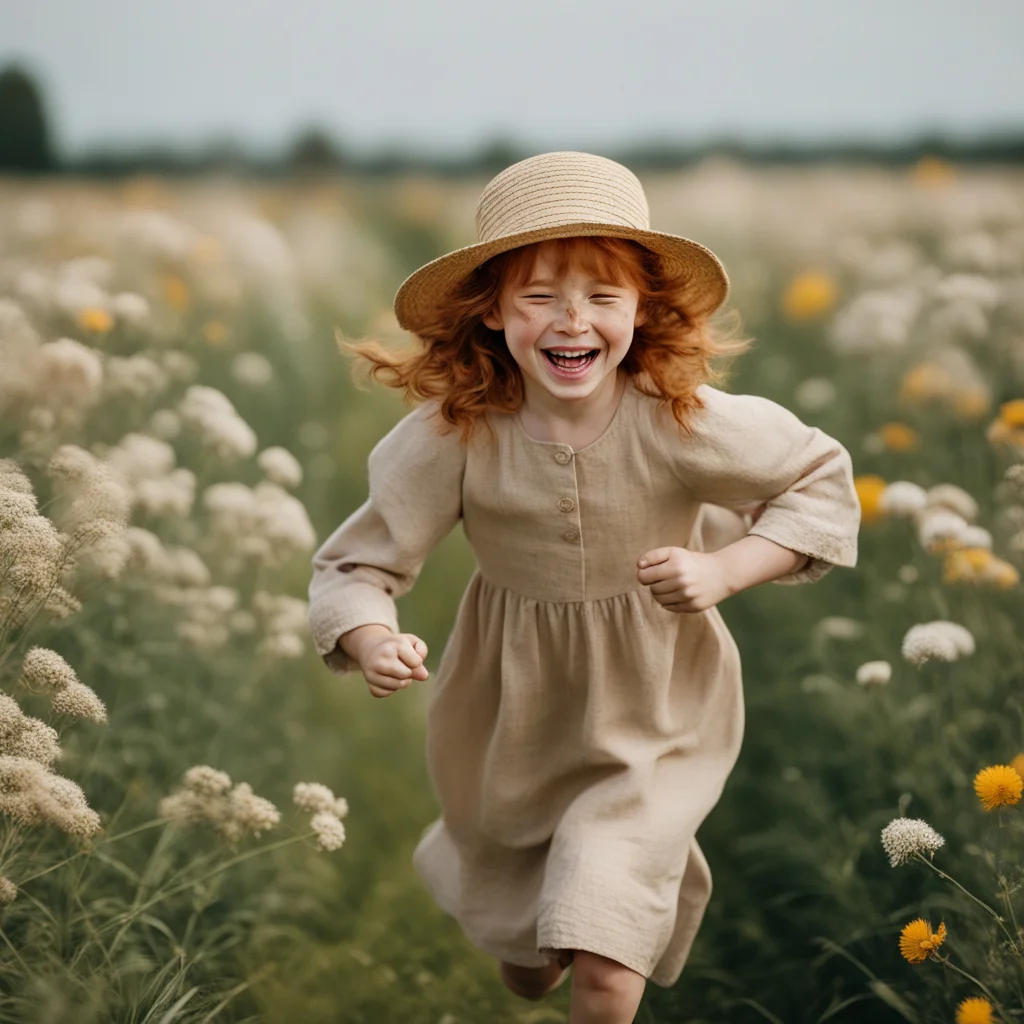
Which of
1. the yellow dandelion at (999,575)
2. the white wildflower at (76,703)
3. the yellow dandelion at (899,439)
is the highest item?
the white wildflower at (76,703)

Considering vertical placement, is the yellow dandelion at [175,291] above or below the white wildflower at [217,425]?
below

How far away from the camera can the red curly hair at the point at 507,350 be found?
2.33 meters

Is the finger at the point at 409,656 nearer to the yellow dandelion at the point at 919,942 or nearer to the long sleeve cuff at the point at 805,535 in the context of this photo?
the long sleeve cuff at the point at 805,535

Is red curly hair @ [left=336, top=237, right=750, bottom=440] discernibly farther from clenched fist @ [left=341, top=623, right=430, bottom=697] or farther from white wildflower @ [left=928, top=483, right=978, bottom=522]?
white wildflower @ [left=928, top=483, right=978, bottom=522]

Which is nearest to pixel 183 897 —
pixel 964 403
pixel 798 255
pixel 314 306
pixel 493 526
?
pixel 493 526

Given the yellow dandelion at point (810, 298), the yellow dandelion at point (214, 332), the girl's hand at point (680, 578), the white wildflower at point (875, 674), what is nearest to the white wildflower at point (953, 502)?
the white wildflower at point (875, 674)

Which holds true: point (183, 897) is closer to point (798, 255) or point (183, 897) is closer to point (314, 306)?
point (314, 306)

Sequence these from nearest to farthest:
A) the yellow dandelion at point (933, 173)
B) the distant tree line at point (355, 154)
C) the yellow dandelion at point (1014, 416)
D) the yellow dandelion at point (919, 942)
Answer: the yellow dandelion at point (919, 942), the yellow dandelion at point (1014, 416), the yellow dandelion at point (933, 173), the distant tree line at point (355, 154)

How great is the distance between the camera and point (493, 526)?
8.02ft

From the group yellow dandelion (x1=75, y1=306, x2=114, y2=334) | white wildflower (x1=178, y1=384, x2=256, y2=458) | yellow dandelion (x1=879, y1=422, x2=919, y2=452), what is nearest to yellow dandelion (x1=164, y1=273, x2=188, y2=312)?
yellow dandelion (x1=75, y1=306, x2=114, y2=334)

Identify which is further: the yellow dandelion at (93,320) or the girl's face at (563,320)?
the yellow dandelion at (93,320)

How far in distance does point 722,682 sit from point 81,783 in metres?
1.23

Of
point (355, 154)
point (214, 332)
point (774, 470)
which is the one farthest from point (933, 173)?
point (774, 470)

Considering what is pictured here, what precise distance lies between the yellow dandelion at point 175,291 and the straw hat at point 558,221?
6.28 feet
